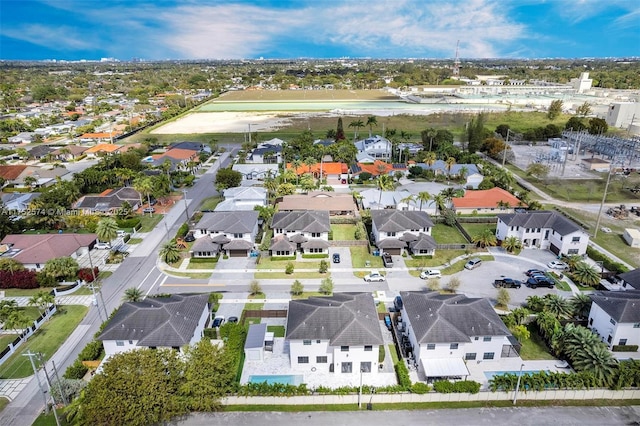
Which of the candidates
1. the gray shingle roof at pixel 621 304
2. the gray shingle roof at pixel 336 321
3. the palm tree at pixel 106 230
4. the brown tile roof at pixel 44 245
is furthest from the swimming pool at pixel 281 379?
the brown tile roof at pixel 44 245

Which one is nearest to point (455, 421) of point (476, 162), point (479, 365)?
point (479, 365)

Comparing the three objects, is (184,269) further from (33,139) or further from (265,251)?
(33,139)

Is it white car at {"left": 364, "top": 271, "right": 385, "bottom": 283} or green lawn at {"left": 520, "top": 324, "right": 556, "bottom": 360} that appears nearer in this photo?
green lawn at {"left": 520, "top": 324, "right": 556, "bottom": 360}

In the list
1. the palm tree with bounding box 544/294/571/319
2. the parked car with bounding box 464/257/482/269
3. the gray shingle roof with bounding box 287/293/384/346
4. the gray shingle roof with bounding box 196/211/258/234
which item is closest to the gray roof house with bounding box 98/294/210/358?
the gray shingle roof with bounding box 287/293/384/346

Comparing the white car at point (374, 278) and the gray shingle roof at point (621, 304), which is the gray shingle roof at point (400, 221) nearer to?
the white car at point (374, 278)

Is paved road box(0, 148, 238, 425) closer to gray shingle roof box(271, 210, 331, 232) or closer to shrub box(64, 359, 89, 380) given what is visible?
shrub box(64, 359, 89, 380)
